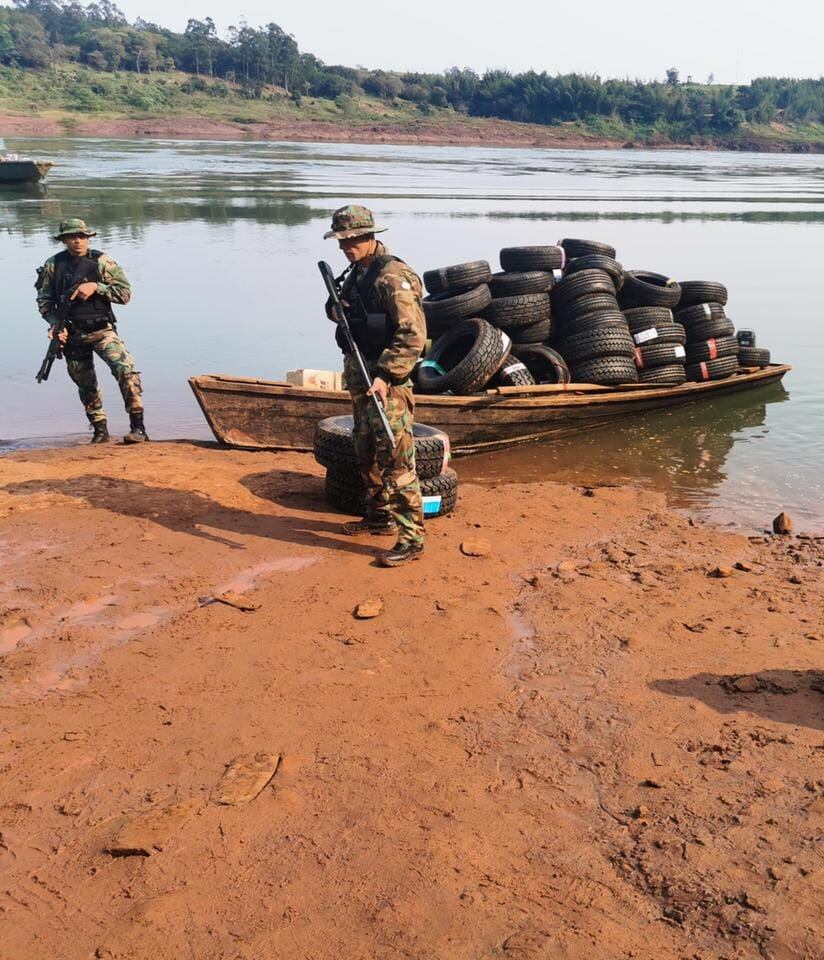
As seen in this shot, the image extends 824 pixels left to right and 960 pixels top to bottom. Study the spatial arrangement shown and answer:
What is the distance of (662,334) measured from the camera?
11.5 meters

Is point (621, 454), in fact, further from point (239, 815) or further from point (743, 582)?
point (239, 815)

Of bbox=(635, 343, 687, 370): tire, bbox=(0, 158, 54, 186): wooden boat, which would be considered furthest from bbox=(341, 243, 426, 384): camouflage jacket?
bbox=(0, 158, 54, 186): wooden boat

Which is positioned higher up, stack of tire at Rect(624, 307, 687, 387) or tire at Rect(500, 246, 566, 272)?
tire at Rect(500, 246, 566, 272)

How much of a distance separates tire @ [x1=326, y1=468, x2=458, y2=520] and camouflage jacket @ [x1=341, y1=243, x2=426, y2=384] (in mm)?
1196

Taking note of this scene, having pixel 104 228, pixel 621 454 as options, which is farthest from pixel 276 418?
pixel 104 228

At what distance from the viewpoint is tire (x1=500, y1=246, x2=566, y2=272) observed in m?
11.1

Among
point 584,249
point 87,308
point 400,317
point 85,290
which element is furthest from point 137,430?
point 584,249

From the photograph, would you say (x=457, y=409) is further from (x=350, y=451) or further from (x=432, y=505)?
(x=350, y=451)

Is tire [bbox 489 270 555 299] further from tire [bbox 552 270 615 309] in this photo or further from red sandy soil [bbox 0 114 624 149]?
red sandy soil [bbox 0 114 624 149]

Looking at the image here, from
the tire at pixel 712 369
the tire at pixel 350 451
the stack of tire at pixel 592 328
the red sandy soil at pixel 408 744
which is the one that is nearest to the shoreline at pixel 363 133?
the stack of tire at pixel 592 328

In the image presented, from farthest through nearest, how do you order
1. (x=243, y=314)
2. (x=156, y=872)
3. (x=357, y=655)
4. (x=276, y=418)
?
(x=243, y=314), (x=276, y=418), (x=357, y=655), (x=156, y=872)

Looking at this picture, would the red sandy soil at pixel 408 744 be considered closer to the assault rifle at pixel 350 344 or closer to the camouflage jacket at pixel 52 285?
the assault rifle at pixel 350 344

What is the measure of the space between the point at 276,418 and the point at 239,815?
5.94m

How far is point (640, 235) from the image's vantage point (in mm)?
26547
